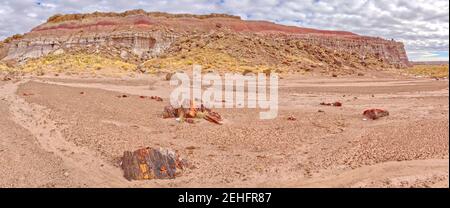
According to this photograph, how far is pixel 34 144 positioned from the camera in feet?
28.6

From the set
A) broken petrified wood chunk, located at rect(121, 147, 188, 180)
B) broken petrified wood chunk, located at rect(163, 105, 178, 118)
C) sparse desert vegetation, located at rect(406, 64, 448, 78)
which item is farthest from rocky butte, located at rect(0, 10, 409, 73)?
broken petrified wood chunk, located at rect(121, 147, 188, 180)

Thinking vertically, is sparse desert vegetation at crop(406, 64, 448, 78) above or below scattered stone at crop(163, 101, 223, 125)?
above

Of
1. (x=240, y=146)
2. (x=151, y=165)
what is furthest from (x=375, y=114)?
(x=151, y=165)

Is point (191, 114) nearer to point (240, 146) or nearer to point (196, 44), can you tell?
point (240, 146)

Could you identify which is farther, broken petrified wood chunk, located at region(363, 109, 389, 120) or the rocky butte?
the rocky butte

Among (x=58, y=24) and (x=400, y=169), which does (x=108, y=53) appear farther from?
(x=400, y=169)

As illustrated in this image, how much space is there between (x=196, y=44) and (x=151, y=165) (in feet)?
140

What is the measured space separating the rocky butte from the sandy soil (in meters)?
24.7

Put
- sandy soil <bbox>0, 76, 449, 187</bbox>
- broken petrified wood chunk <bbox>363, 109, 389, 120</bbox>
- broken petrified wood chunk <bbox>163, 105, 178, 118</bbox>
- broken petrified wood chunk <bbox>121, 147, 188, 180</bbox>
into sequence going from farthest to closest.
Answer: broken petrified wood chunk <bbox>163, 105, 178, 118</bbox> → broken petrified wood chunk <bbox>363, 109, 389, 120</bbox> → broken petrified wood chunk <bbox>121, 147, 188, 180</bbox> → sandy soil <bbox>0, 76, 449, 187</bbox>

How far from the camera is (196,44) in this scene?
4834 centimetres

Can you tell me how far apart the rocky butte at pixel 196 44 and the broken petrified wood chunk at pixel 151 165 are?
1163 inches

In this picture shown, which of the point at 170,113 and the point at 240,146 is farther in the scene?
the point at 170,113

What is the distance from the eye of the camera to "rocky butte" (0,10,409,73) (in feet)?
137

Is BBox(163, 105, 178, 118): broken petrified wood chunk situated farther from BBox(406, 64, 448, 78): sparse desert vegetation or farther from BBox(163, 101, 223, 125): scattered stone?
BBox(406, 64, 448, 78): sparse desert vegetation
